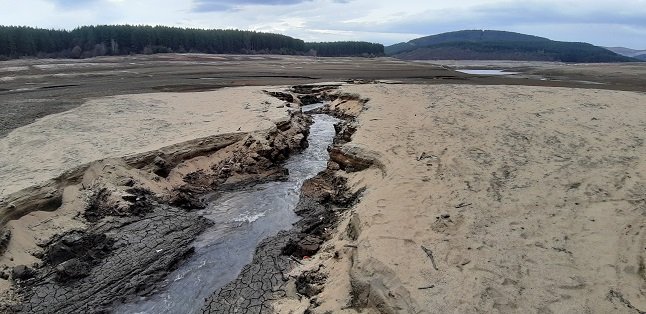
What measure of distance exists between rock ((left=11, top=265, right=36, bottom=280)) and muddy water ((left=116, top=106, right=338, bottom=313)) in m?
1.79

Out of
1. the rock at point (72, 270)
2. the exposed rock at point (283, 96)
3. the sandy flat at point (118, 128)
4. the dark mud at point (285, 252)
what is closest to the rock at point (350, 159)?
the dark mud at point (285, 252)

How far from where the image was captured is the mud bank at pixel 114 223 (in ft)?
22.7

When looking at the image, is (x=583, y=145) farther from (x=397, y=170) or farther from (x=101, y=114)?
(x=101, y=114)

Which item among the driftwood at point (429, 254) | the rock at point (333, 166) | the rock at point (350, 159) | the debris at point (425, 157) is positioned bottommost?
the driftwood at point (429, 254)

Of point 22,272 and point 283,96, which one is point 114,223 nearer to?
point 22,272

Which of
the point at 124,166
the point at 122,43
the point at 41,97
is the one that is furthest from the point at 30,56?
the point at 124,166

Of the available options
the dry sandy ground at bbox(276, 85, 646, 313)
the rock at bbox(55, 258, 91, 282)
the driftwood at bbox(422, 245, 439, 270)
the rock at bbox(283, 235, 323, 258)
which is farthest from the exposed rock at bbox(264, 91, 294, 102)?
the driftwood at bbox(422, 245, 439, 270)

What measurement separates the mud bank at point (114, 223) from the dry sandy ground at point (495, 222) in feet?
9.30

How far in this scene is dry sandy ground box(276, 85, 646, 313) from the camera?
5.35m

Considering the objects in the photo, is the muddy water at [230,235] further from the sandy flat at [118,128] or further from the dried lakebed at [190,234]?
the sandy flat at [118,128]

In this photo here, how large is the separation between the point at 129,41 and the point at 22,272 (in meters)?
71.2

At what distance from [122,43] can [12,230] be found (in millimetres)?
70074

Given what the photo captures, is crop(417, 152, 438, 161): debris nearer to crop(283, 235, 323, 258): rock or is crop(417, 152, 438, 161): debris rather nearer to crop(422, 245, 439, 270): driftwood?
crop(283, 235, 323, 258): rock

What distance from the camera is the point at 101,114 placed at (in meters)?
14.7
